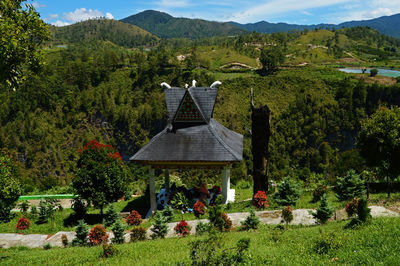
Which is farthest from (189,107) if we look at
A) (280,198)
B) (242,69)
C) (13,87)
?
(242,69)

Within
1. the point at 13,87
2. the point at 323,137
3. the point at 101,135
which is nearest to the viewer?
the point at 13,87

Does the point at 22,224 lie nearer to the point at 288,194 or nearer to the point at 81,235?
the point at 81,235

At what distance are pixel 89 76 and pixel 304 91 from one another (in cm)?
6516

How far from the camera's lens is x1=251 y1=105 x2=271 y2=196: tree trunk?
1586 cm

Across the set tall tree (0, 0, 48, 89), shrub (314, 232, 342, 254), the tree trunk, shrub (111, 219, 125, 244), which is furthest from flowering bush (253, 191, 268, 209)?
tall tree (0, 0, 48, 89)

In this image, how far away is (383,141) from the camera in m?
15.2

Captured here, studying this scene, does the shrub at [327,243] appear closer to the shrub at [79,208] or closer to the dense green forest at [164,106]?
the shrub at [79,208]

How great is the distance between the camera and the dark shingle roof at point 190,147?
17.8 metres

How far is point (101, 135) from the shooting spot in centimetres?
8375

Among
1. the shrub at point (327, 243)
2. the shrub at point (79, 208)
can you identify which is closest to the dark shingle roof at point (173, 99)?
the shrub at point (79, 208)

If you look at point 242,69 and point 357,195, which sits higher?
point 242,69

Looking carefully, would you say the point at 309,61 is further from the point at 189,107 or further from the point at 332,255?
the point at 332,255

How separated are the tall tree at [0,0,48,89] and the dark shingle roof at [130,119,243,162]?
29.3ft

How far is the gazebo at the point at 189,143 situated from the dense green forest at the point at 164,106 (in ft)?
117
